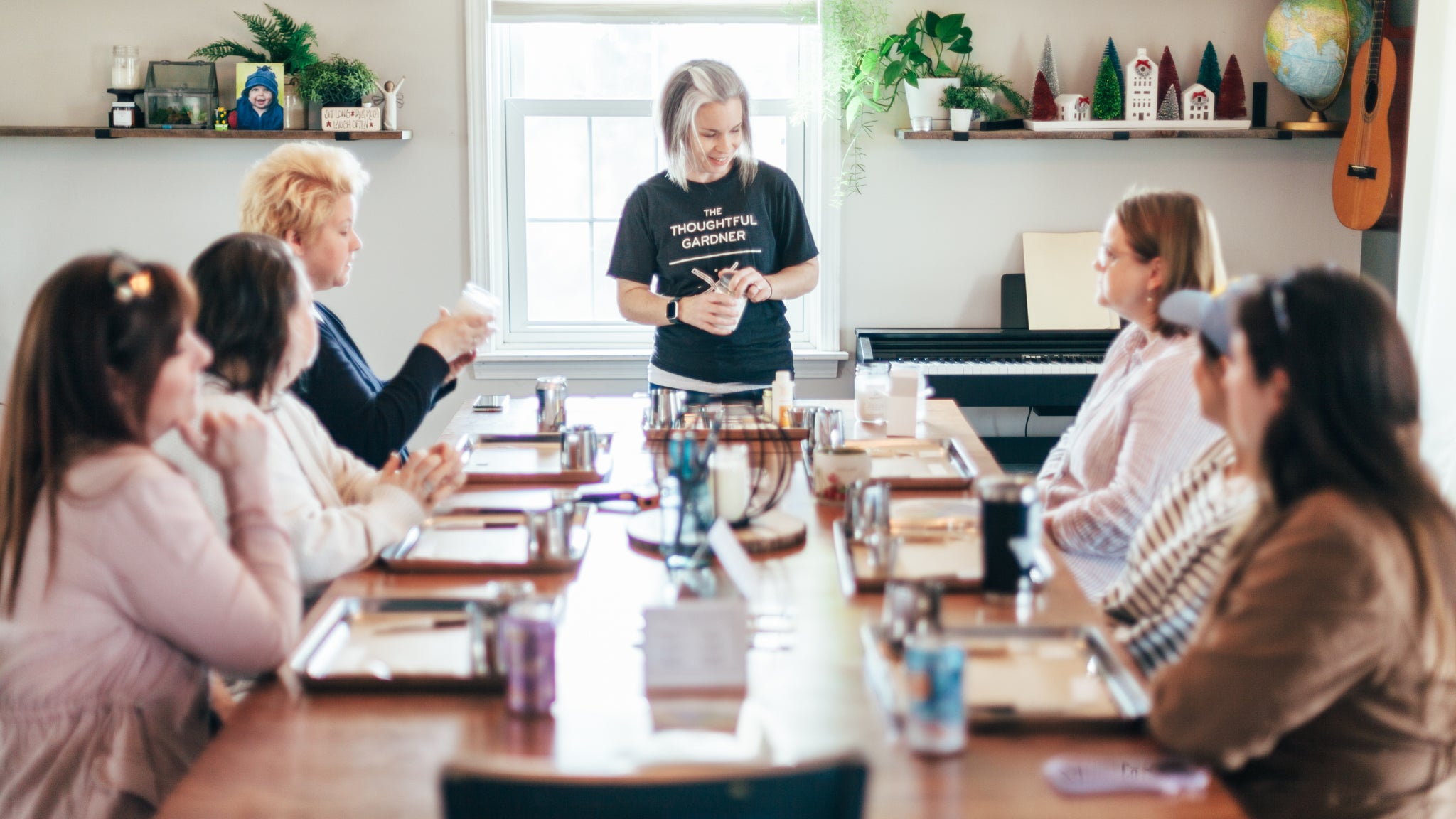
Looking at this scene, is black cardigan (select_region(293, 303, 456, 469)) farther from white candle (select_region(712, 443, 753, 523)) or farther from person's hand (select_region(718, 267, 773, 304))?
person's hand (select_region(718, 267, 773, 304))

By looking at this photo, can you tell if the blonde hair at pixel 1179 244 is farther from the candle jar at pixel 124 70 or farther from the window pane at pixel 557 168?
the candle jar at pixel 124 70

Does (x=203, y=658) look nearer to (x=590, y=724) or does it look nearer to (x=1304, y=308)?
(x=590, y=724)

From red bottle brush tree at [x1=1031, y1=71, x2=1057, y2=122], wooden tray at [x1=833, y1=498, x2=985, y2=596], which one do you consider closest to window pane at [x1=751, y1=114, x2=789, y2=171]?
red bottle brush tree at [x1=1031, y1=71, x2=1057, y2=122]

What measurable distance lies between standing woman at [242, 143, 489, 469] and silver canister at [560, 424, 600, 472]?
276 millimetres

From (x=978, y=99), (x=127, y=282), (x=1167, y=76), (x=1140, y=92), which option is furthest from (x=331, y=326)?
(x=1167, y=76)

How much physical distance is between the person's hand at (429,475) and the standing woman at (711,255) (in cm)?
114

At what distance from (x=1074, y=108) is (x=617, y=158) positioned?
154cm

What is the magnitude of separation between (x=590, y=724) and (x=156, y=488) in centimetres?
52

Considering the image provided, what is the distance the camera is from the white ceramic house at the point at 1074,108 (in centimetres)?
412

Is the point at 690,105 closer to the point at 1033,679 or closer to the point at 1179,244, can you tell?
the point at 1179,244

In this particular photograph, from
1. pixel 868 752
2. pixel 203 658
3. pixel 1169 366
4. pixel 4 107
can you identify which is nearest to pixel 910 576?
pixel 868 752

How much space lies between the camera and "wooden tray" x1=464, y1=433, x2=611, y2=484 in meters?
2.34

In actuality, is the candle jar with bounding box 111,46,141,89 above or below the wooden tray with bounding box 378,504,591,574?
above

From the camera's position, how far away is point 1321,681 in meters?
1.15
